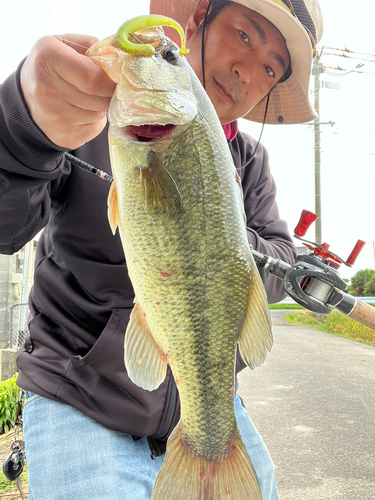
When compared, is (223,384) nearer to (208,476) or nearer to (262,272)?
(208,476)

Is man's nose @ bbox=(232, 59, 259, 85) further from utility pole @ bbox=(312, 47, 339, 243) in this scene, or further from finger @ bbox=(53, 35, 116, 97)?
utility pole @ bbox=(312, 47, 339, 243)

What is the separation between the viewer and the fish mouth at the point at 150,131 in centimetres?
129

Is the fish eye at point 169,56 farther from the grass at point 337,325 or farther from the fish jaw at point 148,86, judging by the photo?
the grass at point 337,325

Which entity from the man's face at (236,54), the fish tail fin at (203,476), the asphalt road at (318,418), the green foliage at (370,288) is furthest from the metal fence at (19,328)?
the green foliage at (370,288)

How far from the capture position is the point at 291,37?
2.25 m

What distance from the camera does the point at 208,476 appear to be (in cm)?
135

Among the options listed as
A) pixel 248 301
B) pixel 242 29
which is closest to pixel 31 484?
pixel 248 301

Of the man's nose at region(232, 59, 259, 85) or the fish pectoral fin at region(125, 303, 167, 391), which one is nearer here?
the fish pectoral fin at region(125, 303, 167, 391)

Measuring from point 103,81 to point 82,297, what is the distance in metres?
1.07

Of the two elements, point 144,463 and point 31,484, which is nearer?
point 31,484

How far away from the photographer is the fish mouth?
129 cm

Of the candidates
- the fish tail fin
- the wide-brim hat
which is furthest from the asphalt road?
the wide-brim hat

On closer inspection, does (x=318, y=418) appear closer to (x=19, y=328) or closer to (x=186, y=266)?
(x=19, y=328)

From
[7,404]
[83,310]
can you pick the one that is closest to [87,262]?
[83,310]
